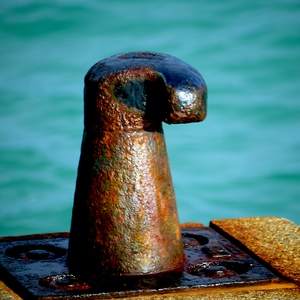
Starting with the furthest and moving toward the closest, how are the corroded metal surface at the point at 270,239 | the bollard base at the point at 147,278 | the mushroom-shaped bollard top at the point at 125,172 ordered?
the corroded metal surface at the point at 270,239
the mushroom-shaped bollard top at the point at 125,172
the bollard base at the point at 147,278

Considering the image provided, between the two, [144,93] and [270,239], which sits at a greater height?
[144,93]

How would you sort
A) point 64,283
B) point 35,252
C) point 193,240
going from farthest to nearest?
point 193,240 → point 35,252 → point 64,283

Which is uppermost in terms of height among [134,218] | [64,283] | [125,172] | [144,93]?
[144,93]

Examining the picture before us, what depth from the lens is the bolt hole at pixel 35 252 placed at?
9.58 ft

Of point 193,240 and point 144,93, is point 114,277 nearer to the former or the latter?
point 193,240

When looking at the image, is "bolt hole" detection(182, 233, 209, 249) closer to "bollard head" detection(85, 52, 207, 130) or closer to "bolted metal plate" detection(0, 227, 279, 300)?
"bolted metal plate" detection(0, 227, 279, 300)

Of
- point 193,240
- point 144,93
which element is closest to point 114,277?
point 193,240

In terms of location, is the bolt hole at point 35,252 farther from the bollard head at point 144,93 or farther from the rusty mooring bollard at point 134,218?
the bollard head at point 144,93

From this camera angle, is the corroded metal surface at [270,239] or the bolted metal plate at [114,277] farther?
the corroded metal surface at [270,239]

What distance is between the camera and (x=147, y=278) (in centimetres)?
273

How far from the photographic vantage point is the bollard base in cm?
261

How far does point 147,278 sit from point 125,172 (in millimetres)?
303

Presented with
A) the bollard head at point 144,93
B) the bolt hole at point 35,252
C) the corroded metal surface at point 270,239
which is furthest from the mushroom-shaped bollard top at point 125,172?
the corroded metal surface at point 270,239

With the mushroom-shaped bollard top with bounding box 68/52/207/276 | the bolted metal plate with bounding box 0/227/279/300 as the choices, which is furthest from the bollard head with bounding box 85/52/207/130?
the bolted metal plate with bounding box 0/227/279/300
